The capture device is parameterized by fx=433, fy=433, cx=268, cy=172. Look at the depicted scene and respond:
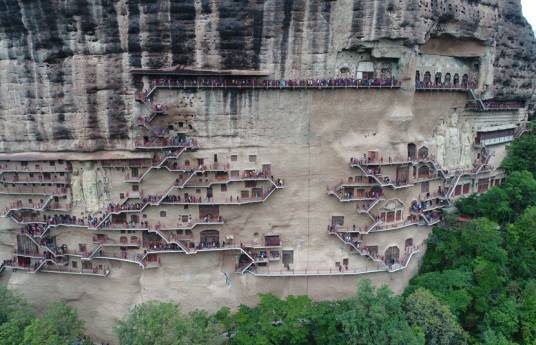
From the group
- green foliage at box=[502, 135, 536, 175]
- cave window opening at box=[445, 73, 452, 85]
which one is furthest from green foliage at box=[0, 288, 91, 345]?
green foliage at box=[502, 135, 536, 175]

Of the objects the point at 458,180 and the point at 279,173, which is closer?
the point at 279,173

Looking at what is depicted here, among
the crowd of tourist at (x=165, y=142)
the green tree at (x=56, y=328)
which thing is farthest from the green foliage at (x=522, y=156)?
the green tree at (x=56, y=328)

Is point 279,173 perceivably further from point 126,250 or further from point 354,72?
point 126,250

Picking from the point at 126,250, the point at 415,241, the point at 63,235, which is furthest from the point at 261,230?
the point at 63,235

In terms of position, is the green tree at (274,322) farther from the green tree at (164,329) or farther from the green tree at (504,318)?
the green tree at (504,318)

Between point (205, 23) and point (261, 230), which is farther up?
point (205, 23)

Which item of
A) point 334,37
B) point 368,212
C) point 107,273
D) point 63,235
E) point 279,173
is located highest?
point 334,37
